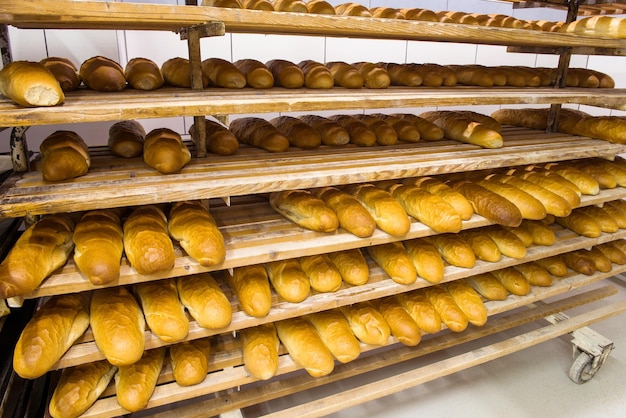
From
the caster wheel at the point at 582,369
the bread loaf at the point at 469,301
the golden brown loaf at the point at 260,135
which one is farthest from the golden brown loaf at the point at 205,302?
the caster wheel at the point at 582,369

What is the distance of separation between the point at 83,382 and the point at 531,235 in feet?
7.69

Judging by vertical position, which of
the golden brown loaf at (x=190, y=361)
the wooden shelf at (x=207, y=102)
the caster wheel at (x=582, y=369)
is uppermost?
the wooden shelf at (x=207, y=102)

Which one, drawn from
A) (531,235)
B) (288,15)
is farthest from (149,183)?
(531,235)

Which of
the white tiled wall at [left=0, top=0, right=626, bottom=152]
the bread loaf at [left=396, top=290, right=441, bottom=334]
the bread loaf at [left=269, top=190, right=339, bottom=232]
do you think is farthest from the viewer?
the white tiled wall at [left=0, top=0, right=626, bottom=152]

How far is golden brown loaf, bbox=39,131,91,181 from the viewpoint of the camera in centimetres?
155

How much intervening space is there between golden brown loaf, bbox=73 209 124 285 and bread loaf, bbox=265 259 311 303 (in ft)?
2.14

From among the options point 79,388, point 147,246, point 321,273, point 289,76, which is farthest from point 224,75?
point 79,388

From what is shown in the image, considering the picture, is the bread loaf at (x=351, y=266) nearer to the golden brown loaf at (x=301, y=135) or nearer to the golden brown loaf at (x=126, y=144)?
the golden brown loaf at (x=301, y=135)

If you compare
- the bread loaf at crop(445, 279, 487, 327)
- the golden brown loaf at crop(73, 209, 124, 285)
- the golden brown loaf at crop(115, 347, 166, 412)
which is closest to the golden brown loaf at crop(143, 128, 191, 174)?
the golden brown loaf at crop(73, 209, 124, 285)

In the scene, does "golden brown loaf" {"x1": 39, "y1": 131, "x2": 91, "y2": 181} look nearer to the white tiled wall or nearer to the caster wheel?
the white tiled wall

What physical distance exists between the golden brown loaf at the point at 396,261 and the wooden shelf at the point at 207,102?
2.35 ft

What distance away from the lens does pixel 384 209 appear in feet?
6.65

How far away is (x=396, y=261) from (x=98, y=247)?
128 cm

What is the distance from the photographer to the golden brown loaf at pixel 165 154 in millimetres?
1679
